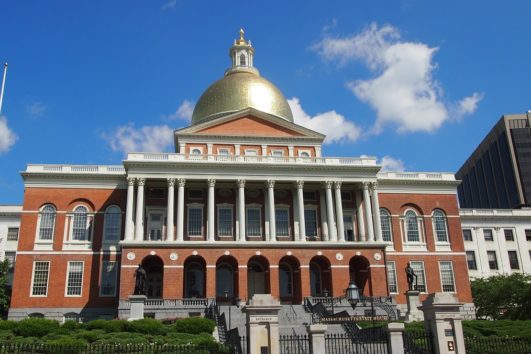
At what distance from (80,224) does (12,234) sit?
20.3 meters

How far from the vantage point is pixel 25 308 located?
47094 millimetres

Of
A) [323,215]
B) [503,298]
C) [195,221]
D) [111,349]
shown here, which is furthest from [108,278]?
[503,298]

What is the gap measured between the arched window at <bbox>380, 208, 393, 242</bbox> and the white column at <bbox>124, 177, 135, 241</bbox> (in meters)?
23.6

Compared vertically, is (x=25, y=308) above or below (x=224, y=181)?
below

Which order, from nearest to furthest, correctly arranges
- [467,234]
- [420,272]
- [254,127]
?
[420,272] → [254,127] → [467,234]

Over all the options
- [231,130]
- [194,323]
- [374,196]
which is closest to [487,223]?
[374,196]

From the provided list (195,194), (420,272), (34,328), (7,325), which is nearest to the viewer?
(34,328)

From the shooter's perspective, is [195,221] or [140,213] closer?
[140,213]

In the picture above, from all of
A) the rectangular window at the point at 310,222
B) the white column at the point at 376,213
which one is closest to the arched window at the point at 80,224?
the rectangular window at the point at 310,222

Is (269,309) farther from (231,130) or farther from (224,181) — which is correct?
(231,130)

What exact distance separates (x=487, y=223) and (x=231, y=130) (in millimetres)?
36780

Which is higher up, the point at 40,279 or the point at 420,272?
the point at 40,279

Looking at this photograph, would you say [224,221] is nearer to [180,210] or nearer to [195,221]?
[195,221]

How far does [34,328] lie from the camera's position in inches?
1314
